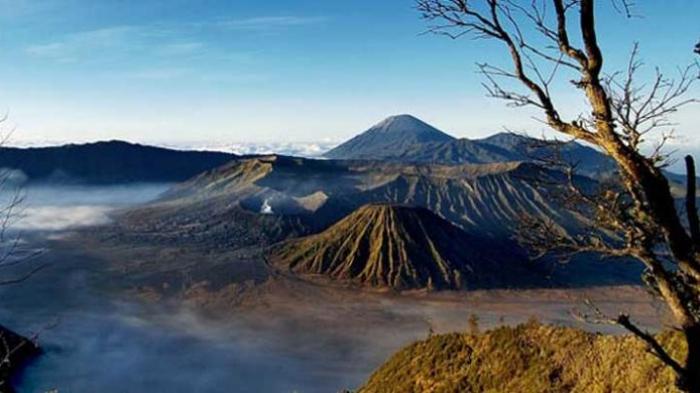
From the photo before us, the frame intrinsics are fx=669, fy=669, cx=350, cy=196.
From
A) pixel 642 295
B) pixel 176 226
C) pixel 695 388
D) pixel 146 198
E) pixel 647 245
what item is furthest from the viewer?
pixel 146 198

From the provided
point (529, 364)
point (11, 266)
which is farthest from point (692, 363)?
point (11, 266)

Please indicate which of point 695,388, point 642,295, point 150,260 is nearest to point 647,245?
point 695,388

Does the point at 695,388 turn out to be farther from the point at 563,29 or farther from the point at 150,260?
the point at 150,260

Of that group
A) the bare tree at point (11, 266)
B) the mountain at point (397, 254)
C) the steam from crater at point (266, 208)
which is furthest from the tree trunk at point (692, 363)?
the steam from crater at point (266, 208)

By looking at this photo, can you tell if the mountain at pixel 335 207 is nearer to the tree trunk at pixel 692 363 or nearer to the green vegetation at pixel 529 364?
the green vegetation at pixel 529 364

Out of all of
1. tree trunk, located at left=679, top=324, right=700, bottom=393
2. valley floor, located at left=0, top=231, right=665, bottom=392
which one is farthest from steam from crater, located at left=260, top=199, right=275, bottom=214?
tree trunk, located at left=679, top=324, right=700, bottom=393

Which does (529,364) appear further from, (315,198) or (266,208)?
(315,198)
